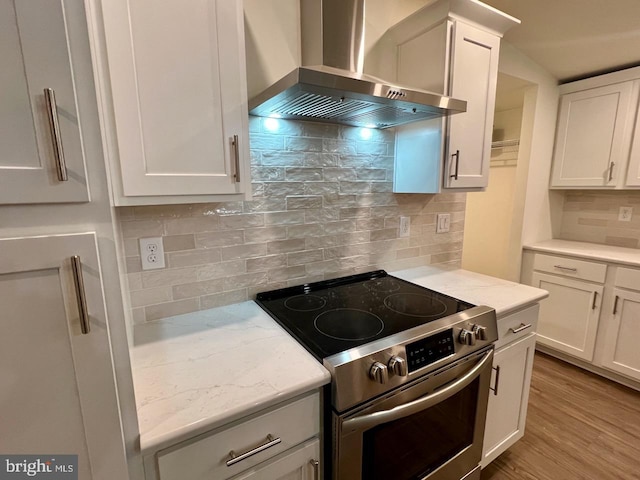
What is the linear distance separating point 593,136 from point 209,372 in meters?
3.19

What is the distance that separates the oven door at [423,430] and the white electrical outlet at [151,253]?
2.84 ft

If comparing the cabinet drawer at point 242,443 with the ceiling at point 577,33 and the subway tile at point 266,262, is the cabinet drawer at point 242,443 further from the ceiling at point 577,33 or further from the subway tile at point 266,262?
the ceiling at point 577,33

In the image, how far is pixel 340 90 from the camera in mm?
972

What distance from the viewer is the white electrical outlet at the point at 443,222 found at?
6.50 feet

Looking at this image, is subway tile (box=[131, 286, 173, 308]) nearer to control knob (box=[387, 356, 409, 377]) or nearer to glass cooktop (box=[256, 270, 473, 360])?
glass cooktop (box=[256, 270, 473, 360])

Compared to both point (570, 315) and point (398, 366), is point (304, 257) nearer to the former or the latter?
point (398, 366)

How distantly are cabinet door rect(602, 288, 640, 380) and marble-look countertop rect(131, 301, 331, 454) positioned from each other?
245cm

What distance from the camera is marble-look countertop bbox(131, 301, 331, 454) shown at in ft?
2.39

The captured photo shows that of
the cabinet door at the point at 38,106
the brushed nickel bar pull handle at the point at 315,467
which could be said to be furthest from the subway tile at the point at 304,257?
the cabinet door at the point at 38,106

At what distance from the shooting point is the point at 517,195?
8.55 ft

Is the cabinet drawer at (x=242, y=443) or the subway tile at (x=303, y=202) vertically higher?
the subway tile at (x=303, y=202)

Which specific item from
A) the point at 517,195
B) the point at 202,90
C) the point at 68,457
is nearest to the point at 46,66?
the point at 202,90

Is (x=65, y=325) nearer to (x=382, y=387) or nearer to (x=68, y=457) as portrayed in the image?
(x=68, y=457)

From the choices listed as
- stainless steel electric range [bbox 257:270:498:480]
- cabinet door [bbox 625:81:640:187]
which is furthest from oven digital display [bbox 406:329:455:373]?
cabinet door [bbox 625:81:640:187]
